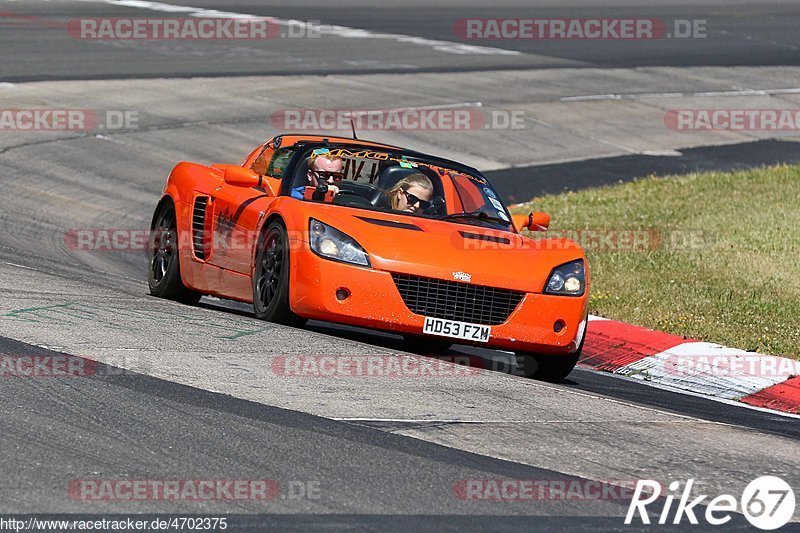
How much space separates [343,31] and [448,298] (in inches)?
967

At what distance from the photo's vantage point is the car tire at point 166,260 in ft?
37.0

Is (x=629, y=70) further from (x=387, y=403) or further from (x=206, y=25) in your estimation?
(x=387, y=403)

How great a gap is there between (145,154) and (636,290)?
876cm

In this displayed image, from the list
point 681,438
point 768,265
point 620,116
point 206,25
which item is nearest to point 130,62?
point 206,25

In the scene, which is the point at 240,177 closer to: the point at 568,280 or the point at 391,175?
the point at 391,175

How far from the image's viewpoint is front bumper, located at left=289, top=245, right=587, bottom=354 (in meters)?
9.06

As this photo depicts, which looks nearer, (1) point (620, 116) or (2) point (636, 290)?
(2) point (636, 290)

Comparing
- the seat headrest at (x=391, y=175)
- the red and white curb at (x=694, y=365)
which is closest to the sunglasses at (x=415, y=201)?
the seat headrest at (x=391, y=175)

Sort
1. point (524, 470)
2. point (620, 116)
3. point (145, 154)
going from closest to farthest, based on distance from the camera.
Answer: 1. point (524, 470)
2. point (145, 154)
3. point (620, 116)

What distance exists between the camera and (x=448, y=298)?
30.0 feet

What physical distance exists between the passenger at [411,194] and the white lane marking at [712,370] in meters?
1.84

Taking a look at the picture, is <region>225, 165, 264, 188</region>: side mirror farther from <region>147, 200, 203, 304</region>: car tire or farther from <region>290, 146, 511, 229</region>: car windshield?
<region>147, 200, 203, 304</region>: car tire

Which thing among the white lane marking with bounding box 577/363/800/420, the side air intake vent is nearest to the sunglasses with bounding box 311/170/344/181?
the side air intake vent

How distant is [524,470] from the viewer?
6477 millimetres
